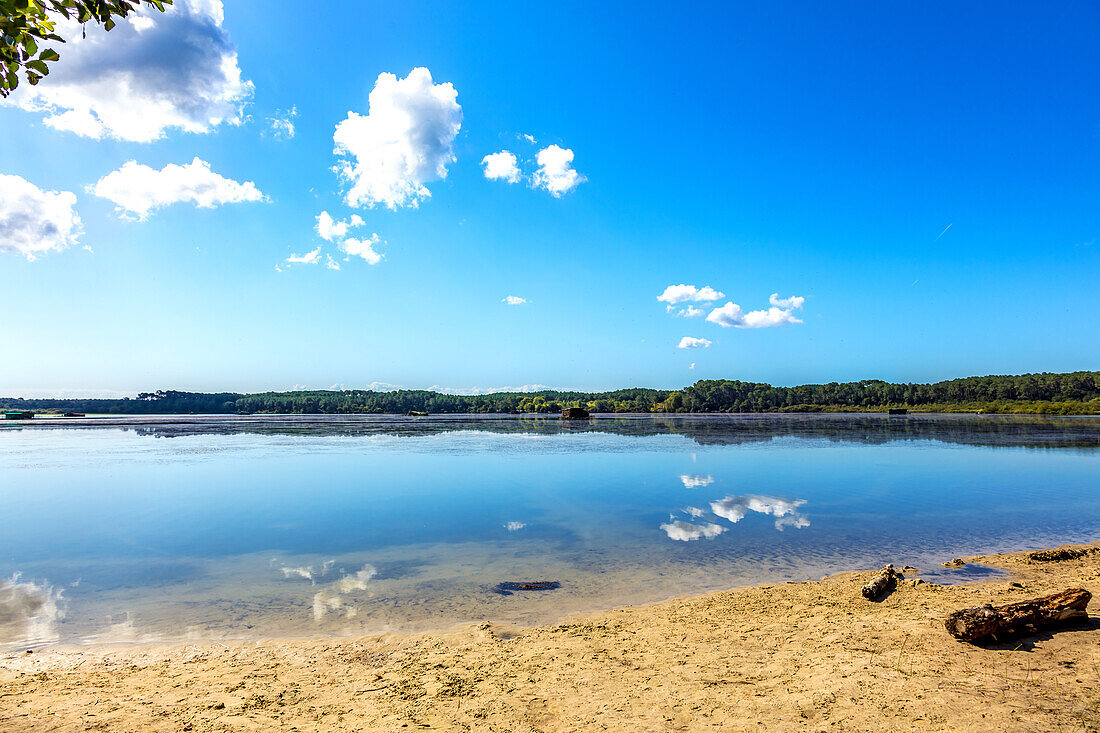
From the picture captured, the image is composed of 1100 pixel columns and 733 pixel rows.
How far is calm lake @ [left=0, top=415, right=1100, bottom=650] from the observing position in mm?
11102

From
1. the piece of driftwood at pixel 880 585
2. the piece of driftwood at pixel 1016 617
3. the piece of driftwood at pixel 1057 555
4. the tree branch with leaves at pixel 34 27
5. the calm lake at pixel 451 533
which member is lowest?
the calm lake at pixel 451 533

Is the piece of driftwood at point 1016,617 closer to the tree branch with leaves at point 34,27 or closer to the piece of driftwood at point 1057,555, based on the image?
the piece of driftwood at point 1057,555

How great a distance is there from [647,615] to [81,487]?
31735 millimetres

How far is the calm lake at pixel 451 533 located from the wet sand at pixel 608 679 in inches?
50.1

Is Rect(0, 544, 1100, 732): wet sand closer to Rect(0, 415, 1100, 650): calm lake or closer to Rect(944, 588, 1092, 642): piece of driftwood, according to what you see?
Rect(944, 588, 1092, 642): piece of driftwood

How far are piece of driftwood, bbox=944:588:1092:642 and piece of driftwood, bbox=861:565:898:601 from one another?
2.30 metres

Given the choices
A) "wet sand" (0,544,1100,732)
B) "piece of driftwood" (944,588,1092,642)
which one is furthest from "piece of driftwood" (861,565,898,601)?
"piece of driftwood" (944,588,1092,642)

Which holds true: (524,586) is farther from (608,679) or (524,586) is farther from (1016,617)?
(1016,617)

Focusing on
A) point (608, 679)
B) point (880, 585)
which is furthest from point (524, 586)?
point (880, 585)

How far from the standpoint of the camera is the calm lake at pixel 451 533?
11.1m

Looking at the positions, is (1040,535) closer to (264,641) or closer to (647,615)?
(647,615)

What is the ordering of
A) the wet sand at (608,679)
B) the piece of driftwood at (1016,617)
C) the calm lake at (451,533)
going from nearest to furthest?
the wet sand at (608,679)
the piece of driftwood at (1016,617)
the calm lake at (451,533)

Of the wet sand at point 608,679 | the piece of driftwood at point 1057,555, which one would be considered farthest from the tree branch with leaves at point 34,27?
the piece of driftwood at point 1057,555

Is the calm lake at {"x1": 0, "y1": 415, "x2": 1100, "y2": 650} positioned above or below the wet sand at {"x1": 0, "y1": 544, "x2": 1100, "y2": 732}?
below
